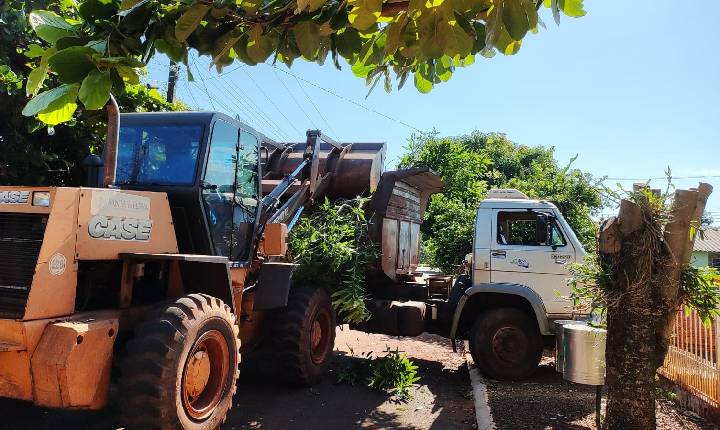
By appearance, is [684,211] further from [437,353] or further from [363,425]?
[437,353]

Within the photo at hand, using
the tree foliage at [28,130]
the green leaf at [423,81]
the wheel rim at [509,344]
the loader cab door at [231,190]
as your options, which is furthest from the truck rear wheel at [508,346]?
the tree foliage at [28,130]

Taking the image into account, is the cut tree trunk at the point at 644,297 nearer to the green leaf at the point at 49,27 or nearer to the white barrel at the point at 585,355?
the white barrel at the point at 585,355

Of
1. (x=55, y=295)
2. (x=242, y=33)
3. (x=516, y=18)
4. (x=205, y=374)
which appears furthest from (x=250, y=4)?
(x=205, y=374)

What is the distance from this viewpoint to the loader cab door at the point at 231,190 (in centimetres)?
546

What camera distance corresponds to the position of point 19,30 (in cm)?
728

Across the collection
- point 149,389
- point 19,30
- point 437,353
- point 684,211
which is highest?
point 19,30

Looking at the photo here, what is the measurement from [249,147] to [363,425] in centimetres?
342

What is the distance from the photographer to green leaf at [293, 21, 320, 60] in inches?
102

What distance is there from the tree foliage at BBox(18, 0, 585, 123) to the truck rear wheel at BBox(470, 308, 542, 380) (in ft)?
18.5

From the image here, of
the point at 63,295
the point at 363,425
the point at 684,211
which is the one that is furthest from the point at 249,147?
the point at 684,211

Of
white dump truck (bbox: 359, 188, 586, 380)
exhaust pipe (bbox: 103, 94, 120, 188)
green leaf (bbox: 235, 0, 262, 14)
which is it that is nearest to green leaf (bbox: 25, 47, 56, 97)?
green leaf (bbox: 235, 0, 262, 14)

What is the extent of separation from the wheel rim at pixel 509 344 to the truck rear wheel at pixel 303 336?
2.48 m

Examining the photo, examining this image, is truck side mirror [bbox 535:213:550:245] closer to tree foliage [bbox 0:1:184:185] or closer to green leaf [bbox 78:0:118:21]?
tree foliage [bbox 0:1:184:185]

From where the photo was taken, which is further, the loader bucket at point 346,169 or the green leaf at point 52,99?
the loader bucket at point 346,169
